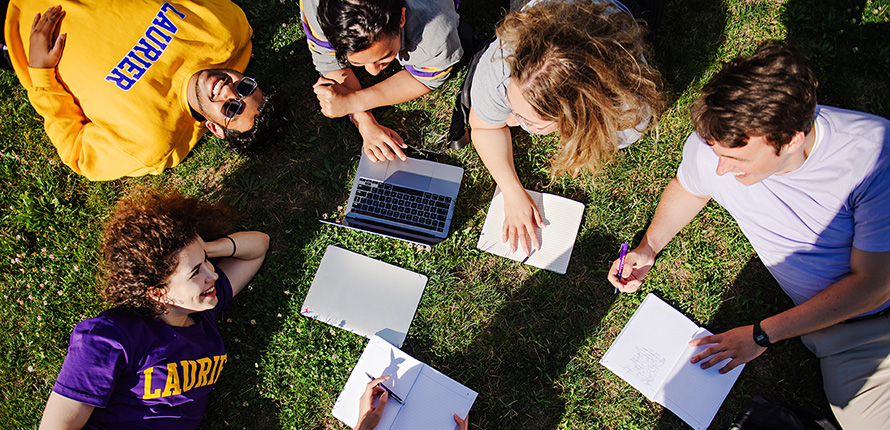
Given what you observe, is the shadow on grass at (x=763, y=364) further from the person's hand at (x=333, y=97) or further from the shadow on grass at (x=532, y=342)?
the person's hand at (x=333, y=97)

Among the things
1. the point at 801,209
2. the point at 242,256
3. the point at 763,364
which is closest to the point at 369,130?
the point at 242,256

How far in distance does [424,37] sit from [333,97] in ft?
2.82

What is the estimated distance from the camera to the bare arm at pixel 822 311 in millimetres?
2785

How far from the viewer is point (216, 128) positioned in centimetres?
384

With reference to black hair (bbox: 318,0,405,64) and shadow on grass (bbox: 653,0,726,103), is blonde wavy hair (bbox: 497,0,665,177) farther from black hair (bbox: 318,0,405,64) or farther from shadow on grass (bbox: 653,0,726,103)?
shadow on grass (bbox: 653,0,726,103)

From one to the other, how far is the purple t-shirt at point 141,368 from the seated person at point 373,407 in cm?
113

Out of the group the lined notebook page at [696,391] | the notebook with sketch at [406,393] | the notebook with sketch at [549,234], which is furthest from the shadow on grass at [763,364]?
the notebook with sketch at [406,393]

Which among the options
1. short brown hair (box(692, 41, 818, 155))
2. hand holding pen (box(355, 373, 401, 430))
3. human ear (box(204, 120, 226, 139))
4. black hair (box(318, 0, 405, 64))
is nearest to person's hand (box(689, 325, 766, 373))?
short brown hair (box(692, 41, 818, 155))

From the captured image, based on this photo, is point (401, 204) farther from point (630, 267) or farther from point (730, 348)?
point (730, 348)

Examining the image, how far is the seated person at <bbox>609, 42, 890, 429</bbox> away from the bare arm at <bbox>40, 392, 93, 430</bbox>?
361cm

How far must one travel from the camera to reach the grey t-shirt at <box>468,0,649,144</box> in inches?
117

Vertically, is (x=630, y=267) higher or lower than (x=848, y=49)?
lower

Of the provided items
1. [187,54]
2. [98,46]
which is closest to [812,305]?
[187,54]

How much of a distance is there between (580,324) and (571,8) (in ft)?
7.30
